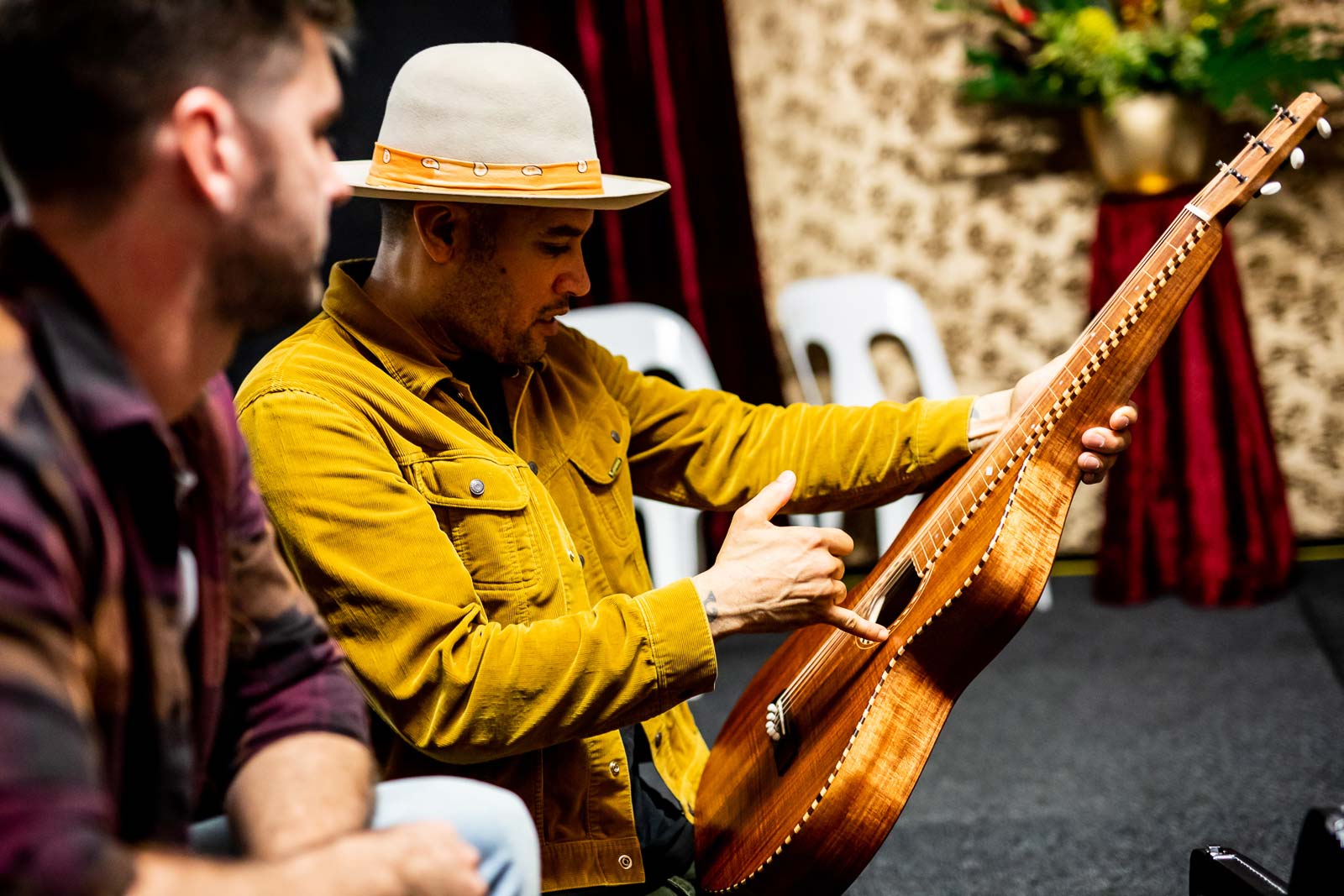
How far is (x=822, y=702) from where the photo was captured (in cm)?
144

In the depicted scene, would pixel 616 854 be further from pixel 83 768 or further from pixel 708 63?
pixel 708 63

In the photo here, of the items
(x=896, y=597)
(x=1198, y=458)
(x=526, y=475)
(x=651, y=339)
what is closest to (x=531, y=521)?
(x=526, y=475)

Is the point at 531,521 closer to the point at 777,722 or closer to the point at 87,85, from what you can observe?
the point at 777,722

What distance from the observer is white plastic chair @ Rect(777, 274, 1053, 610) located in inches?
144

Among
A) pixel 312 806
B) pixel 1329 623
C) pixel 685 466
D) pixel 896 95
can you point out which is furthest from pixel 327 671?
pixel 896 95

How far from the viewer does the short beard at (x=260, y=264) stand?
0.84 meters

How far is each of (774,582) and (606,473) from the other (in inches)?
14.8

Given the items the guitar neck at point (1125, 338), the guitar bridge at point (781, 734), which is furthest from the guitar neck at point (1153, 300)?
the guitar bridge at point (781, 734)

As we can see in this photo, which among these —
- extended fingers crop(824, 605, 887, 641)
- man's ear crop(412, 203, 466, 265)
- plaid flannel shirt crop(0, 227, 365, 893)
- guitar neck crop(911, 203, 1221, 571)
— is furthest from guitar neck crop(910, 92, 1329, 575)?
plaid flannel shirt crop(0, 227, 365, 893)

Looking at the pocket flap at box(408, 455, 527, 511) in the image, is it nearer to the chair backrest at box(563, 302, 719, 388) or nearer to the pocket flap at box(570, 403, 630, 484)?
the pocket flap at box(570, 403, 630, 484)

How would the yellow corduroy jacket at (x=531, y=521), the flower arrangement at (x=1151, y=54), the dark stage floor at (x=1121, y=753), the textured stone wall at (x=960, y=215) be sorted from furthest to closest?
the textured stone wall at (x=960, y=215) → the flower arrangement at (x=1151, y=54) → the dark stage floor at (x=1121, y=753) → the yellow corduroy jacket at (x=531, y=521)

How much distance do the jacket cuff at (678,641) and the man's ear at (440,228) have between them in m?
0.47

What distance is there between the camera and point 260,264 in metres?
0.86

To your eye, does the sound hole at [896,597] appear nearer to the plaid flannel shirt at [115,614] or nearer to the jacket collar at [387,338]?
the jacket collar at [387,338]
